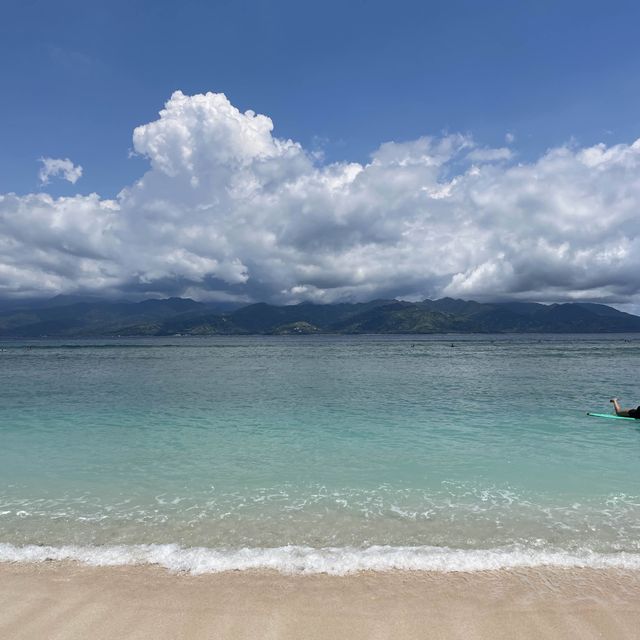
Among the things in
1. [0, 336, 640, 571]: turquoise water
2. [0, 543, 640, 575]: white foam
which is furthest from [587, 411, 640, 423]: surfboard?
[0, 543, 640, 575]: white foam

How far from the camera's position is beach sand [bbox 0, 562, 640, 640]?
8.45 m

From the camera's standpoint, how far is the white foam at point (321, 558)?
36.8ft

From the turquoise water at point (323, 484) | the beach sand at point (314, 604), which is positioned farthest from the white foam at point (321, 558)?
the beach sand at point (314, 604)

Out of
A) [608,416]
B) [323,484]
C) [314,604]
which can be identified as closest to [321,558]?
[314,604]

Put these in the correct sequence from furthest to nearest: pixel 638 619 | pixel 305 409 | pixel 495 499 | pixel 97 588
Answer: pixel 305 409 → pixel 495 499 → pixel 97 588 → pixel 638 619

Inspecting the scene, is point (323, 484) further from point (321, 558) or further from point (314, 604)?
point (314, 604)

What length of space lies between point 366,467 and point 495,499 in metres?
6.63

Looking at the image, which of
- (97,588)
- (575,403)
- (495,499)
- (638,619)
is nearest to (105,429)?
(97,588)

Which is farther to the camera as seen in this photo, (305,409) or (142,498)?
(305,409)

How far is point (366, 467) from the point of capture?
21.4m

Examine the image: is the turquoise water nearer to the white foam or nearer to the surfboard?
the white foam

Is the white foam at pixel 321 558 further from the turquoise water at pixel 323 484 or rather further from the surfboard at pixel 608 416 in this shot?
the surfboard at pixel 608 416

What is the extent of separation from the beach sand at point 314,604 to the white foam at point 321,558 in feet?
1.24

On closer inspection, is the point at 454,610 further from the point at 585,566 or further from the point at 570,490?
the point at 570,490
